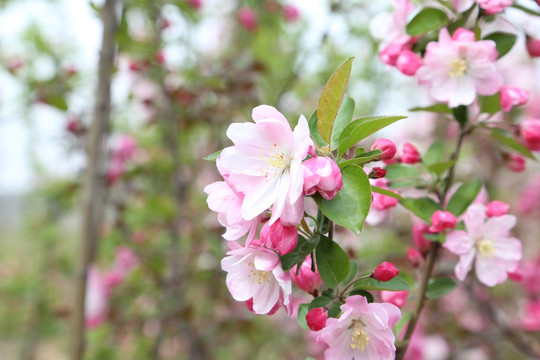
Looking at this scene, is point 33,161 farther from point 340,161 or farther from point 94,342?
point 340,161

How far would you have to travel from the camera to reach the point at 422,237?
2.96ft

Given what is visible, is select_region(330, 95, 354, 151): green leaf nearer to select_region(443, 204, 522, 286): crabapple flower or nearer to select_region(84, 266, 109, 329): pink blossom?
select_region(443, 204, 522, 286): crabapple flower

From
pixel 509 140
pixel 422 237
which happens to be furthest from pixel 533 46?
pixel 422 237

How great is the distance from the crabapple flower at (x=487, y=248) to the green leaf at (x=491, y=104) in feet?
0.66

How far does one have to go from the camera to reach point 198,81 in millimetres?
2279

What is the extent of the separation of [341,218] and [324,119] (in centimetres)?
15

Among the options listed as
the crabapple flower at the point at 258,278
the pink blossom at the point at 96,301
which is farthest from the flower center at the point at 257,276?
the pink blossom at the point at 96,301

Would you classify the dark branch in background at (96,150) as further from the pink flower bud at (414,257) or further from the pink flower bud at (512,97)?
the pink flower bud at (512,97)

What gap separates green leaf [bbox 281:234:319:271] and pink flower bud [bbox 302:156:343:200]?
0.28ft

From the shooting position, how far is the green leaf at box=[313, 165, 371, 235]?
0.57m

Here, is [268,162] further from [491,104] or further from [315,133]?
[491,104]

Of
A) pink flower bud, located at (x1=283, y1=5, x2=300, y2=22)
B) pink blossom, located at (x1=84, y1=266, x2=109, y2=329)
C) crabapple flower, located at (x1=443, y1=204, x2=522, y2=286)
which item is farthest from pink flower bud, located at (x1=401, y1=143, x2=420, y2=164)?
pink flower bud, located at (x1=283, y1=5, x2=300, y2=22)

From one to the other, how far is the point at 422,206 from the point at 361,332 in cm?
30

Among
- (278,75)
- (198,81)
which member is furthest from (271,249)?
(278,75)
